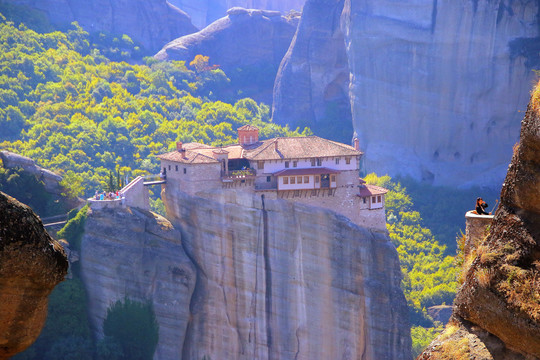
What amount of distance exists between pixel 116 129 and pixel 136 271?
45298 mm

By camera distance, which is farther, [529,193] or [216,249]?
[216,249]

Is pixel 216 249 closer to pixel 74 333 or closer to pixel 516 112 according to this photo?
pixel 74 333

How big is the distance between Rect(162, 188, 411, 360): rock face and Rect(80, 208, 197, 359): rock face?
148 centimetres

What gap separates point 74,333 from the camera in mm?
49406

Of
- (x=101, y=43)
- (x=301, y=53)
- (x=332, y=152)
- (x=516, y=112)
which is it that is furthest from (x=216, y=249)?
(x=101, y=43)

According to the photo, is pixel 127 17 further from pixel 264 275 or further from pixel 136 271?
pixel 264 275

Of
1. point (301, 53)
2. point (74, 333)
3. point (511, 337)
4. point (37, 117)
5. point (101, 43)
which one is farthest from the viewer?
point (101, 43)

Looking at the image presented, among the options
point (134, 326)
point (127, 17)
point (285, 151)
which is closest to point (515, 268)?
point (134, 326)

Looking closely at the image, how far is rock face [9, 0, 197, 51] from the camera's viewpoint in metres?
129

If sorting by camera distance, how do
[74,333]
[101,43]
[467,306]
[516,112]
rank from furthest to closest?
[101,43] → [516,112] → [74,333] → [467,306]

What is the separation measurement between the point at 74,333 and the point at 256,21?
8728 cm

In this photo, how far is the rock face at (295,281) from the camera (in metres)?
49.8

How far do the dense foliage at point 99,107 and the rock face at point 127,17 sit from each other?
4.80m

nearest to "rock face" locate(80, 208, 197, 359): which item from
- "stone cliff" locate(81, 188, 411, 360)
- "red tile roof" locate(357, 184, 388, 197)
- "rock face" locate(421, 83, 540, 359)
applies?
"stone cliff" locate(81, 188, 411, 360)
